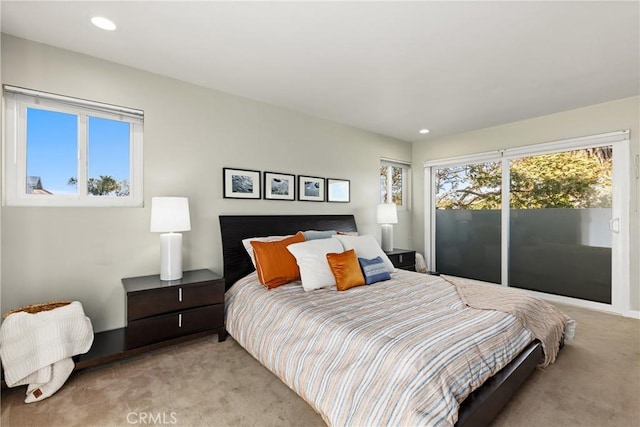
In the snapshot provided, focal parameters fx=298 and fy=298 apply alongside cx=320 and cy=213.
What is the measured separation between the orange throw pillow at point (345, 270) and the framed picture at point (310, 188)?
140cm

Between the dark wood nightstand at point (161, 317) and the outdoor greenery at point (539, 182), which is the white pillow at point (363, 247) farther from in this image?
the outdoor greenery at point (539, 182)

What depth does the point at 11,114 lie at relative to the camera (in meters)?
2.23

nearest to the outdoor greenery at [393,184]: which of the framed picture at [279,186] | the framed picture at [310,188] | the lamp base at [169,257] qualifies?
the framed picture at [310,188]

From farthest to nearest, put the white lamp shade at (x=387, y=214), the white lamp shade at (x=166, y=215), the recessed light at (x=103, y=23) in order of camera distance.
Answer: the white lamp shade at (x=387, y=214), the white lamp shade at (x=166, y=215), the recessed light at (x=103, y=23)

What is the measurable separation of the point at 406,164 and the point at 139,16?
443 centimetres

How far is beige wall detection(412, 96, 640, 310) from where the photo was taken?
3.35 meters

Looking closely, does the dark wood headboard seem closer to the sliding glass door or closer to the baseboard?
the sliding glass door

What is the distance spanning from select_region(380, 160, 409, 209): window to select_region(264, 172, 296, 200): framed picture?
6.05ft

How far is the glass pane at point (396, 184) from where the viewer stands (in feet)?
17.3

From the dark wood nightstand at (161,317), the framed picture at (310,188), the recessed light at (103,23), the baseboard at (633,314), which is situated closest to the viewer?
the recessed light at (103,23)

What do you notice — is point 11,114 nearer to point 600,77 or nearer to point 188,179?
point 188,179

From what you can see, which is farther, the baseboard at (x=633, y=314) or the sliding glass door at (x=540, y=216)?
the sliding glass door at (x=540, y=216)

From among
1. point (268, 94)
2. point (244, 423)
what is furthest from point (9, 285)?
point (268, 94)

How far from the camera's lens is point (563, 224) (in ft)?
12.7
